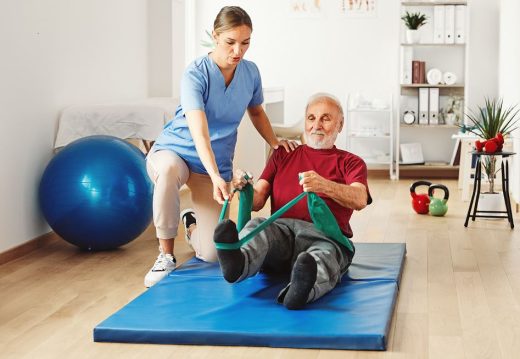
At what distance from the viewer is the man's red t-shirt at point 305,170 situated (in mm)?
3369

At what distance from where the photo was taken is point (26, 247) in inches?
163

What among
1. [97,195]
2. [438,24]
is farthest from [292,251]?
[438,24]

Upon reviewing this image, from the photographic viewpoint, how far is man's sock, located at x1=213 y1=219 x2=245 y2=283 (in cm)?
282

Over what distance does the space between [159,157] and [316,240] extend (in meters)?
0.80

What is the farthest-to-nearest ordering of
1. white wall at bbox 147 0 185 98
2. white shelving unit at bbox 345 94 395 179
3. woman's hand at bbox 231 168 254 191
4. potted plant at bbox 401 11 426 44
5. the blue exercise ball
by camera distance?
white shelving unit at bbox 345 94 395 179
potted plant at bbox 401 11 426 44
white wall at bbox 147 0 185 98
the blue exercise ball
woman's hand at bbox 231 168 254 191

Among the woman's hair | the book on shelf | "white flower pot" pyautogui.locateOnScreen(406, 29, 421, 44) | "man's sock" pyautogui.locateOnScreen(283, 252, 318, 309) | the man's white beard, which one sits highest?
"white flower pot" pyautogui.locateOnScreen(406, 29, 421, 44)

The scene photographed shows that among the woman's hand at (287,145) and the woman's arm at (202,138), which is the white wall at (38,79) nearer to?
the woman's arm at (202,138)

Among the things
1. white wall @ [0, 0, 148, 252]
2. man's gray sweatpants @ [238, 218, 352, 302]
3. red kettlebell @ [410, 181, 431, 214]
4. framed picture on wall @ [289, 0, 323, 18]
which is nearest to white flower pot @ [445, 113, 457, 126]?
framed picture on wall @ [289, 0, 323, 18]

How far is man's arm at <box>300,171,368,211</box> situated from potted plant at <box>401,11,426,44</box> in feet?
14.0

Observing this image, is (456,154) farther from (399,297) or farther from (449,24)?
(399,297)

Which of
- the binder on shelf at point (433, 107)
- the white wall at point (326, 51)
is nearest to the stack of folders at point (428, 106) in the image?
the binder on shelf at point (433, 107)

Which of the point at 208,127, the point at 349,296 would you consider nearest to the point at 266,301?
the point at 349,296

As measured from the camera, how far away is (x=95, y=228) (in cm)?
395

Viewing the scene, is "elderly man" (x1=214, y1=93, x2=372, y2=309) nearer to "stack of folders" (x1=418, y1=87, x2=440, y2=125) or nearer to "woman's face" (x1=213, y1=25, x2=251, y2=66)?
"woman's face" (x1=213, y1=25, x2=251, y2=66)
